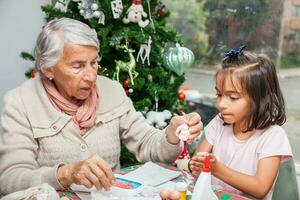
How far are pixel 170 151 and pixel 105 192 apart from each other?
437mm

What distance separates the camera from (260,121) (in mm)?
1705

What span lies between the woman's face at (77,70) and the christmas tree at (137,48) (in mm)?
588

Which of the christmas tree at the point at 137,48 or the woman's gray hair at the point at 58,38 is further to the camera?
the christmas tree at the point at 137,48

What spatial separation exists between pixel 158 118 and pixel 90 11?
73 cm

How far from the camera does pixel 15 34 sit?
314 centimetres

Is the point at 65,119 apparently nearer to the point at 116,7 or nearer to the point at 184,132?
the point at 184,132

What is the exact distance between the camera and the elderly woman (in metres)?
1.61

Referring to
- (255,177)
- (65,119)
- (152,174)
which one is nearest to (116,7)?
(65,119)

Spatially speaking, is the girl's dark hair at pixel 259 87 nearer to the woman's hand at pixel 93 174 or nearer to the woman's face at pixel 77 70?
the woman's face at pixel 77 70

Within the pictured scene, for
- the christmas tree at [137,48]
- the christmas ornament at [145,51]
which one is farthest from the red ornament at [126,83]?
the christmas ornament at [145,51]

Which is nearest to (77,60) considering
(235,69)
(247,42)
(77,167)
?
(77,167)

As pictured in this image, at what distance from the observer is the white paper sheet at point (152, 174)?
4.87 feet

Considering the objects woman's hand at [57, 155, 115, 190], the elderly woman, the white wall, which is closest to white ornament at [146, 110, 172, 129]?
the elderly woman

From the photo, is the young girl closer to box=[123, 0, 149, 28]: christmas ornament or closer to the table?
the table
